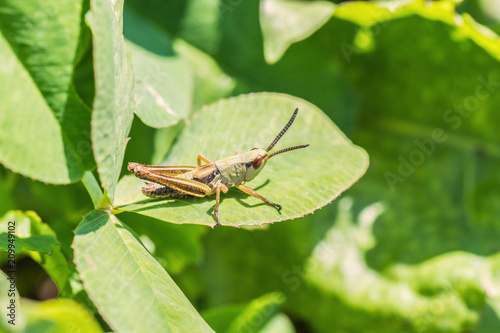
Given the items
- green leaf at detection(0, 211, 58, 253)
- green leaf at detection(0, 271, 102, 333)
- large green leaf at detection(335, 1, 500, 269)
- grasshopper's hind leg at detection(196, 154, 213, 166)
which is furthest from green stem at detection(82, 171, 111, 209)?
large green leaf at detection(335, 1, 500, 269)

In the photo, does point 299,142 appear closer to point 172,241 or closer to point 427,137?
point 172,241

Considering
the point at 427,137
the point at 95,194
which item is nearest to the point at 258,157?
the point at 95,194

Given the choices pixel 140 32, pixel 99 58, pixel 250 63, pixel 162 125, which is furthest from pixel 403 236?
pixel 99 58

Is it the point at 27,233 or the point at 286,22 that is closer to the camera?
the point at 27,233

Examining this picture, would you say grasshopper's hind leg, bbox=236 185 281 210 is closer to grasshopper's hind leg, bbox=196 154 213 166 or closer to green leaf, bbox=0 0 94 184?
grasshopper's hind leg, bbox=196 154 213 166

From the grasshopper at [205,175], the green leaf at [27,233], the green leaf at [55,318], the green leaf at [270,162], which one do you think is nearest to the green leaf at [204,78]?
the green leaf at [270,162]

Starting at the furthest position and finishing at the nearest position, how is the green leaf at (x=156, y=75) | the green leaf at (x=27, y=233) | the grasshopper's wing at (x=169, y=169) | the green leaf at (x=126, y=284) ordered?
the green leaf at (x=156, y=75) < the grasshopper's wing at (x=169, y=169) < the green leaf at (x=27, y=233) < the green leaf at (x=126, y=284)

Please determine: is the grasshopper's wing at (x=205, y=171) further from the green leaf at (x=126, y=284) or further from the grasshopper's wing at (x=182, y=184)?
the green leaf at (x=126, y=284)
